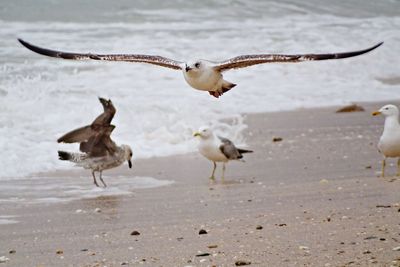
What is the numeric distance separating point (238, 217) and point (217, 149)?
268 cm

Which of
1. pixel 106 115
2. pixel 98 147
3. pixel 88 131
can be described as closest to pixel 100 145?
pixel 98 147

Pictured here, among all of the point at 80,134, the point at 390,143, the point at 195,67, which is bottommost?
the point at 80,134

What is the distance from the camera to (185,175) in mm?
9641

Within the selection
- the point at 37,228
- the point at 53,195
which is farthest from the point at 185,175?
the point at 37,228

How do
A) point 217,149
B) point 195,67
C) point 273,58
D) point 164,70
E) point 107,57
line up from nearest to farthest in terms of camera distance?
point 273,58, point 107,57, point 195,67, point 217,149, point 164,70

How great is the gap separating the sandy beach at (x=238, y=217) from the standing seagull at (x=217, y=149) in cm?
17

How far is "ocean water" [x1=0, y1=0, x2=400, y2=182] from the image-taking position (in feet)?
38.2

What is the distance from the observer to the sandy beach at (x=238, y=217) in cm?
602

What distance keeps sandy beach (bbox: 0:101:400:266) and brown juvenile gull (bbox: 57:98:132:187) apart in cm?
21

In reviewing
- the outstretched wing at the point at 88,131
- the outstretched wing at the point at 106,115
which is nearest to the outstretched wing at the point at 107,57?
the outstretched wing at the point at 106,115

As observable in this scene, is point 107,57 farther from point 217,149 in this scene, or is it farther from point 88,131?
point 217,149

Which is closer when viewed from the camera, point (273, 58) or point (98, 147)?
point (273, 58)

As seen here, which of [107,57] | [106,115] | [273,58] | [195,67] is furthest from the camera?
[106,115]

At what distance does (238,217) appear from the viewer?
7.32 m
